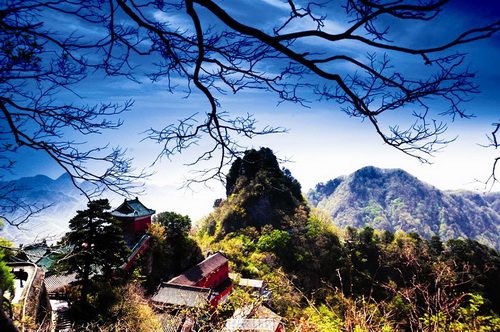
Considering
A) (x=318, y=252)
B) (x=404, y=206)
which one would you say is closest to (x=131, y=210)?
(x=318, y=252)

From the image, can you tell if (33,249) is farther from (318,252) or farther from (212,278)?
(318,252)

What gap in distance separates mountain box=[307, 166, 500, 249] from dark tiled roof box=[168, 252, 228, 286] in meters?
93.1

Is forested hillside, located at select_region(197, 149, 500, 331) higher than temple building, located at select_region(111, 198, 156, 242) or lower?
lower

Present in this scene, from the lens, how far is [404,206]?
11100 cm

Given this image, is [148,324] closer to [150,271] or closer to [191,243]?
[150,271]

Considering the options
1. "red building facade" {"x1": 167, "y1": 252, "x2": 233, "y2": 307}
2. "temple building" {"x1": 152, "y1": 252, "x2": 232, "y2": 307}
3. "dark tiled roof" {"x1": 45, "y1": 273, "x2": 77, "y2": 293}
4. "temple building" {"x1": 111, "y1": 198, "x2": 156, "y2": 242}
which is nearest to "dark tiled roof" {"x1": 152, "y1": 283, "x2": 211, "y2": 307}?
"temple building" {"x1": 152, "y1": 252, "x2": 232, "y2": 307}

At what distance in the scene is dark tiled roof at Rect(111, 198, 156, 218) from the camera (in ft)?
56.0

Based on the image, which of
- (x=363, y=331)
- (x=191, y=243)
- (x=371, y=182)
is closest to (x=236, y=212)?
(x=191, y=243)

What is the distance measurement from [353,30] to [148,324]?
10609 mm

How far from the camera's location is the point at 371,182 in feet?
408

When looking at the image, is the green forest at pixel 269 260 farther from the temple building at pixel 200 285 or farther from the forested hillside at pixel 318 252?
the temple building at pixel 200 285

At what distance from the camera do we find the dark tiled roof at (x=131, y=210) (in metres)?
17.1

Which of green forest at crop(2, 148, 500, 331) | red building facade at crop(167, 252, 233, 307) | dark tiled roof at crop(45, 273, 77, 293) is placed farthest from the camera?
red building facade at crop(167, 252, 233, 307)

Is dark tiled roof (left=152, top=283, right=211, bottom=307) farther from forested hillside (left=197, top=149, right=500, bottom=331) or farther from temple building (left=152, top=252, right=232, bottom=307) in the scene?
forested hillside (left=197, top=149, right=500, bottom=331)
